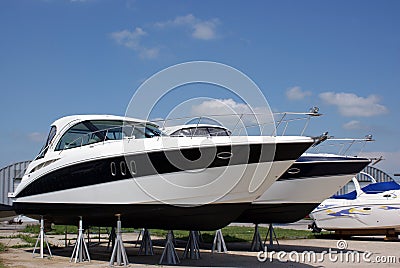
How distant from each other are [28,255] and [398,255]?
415 inches

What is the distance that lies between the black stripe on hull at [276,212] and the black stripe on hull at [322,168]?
1.03 meters

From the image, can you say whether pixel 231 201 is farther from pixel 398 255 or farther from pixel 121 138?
pixel 398 255

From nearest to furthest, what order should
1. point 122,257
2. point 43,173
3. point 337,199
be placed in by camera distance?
point 122,257, point 43,173, point 337,199

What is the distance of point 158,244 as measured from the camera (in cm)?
1948

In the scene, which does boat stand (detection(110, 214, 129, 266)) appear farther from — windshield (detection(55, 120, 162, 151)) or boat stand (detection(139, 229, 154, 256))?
boat stand (detection(139, 229, 154, 256))

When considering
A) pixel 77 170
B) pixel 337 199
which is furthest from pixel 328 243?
pixel 77 170

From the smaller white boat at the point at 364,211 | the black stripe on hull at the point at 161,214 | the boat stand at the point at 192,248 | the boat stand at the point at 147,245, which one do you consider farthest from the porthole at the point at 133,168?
the smaller white boat at the point at 364,211

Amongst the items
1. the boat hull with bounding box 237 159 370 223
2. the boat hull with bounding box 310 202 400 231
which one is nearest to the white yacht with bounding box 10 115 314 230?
the boat hull with bounding box 237 159 370 223

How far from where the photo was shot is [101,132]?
42.5 feet

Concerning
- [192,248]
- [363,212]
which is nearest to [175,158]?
[192,248]

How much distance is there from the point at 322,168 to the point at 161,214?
261 inches

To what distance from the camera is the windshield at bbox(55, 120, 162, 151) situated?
12.8 metres

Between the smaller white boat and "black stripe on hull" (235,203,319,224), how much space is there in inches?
184

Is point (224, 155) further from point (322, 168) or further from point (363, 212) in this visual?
point (363, 212)
